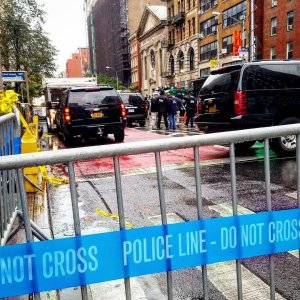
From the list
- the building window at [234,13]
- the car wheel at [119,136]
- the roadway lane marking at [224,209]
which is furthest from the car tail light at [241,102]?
the building window at [234,13]

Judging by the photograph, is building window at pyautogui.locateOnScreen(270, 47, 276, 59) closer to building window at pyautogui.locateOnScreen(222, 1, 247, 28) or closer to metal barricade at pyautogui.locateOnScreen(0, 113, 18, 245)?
building window at pyautogui.locateOnScreen(222, 1, 247, 28)

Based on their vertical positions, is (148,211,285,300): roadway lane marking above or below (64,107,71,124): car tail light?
below

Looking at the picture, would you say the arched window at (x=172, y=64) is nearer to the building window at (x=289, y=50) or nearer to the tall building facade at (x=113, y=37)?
the building window at (x=289, y=50)

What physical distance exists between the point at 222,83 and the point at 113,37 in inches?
4631

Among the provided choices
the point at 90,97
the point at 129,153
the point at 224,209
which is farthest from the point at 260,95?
the point at 129,153

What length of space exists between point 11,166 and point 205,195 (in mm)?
3976

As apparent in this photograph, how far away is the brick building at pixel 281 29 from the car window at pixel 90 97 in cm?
2954

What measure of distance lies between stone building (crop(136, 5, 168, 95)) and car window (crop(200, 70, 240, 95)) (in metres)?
66.3

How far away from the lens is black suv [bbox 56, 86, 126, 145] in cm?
1235

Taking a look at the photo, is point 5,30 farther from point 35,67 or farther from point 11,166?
point 11,166

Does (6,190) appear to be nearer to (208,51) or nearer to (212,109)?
(212,109)

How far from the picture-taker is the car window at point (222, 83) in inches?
349

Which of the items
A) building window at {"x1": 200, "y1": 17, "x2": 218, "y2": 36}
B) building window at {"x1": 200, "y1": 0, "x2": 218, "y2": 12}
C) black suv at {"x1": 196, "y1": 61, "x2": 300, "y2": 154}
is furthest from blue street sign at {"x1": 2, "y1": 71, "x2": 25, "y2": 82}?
building window at {"x1": 200, "y1": 0, "x2": 218, "y2": 12}

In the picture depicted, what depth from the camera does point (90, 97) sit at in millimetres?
12578
